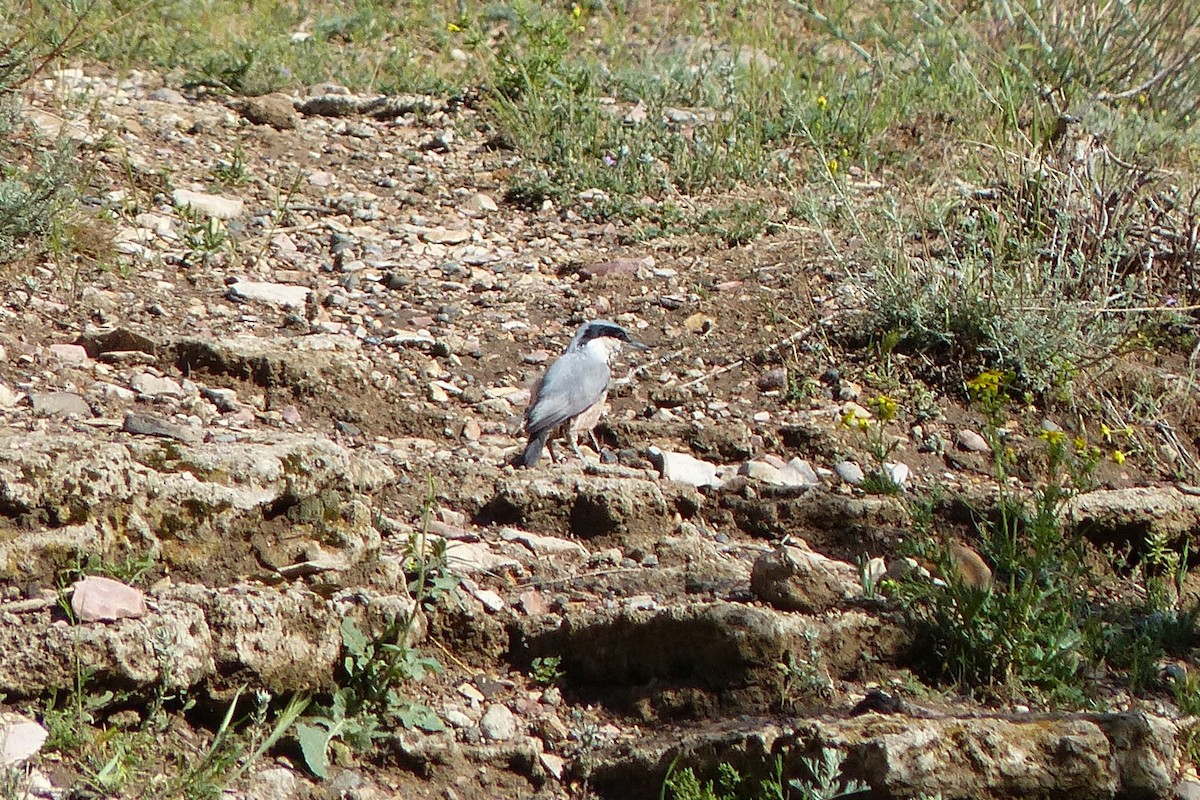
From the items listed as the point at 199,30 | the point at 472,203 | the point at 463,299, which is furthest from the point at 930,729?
the point at 199,30

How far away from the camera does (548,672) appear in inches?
140

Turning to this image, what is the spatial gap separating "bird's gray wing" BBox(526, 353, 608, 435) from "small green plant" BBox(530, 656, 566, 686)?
5.11 feet

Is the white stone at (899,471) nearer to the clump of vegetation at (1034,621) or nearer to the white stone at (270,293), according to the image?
the clump of vegetation at (1034,621)

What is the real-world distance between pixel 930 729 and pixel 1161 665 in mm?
1161

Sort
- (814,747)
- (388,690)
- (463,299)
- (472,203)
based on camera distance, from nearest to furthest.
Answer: (814,747) → (388,690) → (463,299) → (472,203)

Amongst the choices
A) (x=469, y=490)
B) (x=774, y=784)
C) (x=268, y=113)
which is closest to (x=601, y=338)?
(x=469, y=490)

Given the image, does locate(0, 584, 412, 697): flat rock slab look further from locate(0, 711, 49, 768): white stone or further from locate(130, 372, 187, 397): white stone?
locate(130, 372, 187, 397): white stone

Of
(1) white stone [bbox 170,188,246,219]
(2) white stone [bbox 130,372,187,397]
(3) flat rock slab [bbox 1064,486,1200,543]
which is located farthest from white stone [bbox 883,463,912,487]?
(1) white stone [bbox 170,188,246,219]

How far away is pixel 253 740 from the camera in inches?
120

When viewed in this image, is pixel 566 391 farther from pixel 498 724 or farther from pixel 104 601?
pixel 104 601

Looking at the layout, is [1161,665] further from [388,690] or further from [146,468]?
[146,468]

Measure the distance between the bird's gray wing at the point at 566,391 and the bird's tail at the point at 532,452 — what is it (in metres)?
0.03

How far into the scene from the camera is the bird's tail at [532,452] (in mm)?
4901

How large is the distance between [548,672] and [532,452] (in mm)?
1492
